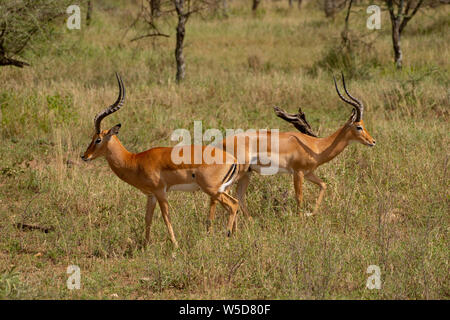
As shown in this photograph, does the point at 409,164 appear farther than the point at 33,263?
Yes

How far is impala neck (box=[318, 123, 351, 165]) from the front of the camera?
673cm

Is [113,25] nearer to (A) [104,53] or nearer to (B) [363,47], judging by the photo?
(A) [104,53]

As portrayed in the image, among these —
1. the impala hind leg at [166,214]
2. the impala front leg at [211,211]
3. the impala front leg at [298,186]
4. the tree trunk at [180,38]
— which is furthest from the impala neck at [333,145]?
the tree trunk at [180,38]

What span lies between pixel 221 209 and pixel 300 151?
1074mm

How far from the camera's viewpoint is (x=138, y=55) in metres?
15.4

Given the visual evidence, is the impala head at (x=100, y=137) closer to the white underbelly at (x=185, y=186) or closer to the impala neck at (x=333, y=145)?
the white underbelly at (x=185, y=186)

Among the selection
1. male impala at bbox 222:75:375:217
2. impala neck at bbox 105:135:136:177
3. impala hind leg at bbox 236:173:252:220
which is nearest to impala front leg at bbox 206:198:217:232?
male impala at bbox 222:75:375:217

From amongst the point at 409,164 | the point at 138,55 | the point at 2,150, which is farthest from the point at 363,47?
the point at 2,150

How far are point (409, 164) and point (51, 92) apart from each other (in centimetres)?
634

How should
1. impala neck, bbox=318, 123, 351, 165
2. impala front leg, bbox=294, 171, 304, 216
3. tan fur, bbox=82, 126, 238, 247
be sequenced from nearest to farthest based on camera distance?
1. tan fur, bbox=82, 126, 238, 247
2. impala front leg, bbox=294, 171, 304, 216
3. impala neck, bbox=318, 123, 351, 165

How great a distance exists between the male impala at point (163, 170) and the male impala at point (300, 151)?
0.57 m

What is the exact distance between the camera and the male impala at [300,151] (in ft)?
21.2

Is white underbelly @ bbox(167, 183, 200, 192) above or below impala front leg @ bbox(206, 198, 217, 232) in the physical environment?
above

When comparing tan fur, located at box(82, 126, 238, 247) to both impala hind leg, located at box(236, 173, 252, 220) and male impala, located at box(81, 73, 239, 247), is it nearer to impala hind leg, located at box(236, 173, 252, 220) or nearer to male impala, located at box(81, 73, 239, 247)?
male impala, located at box(81, 73, 239, 247)
